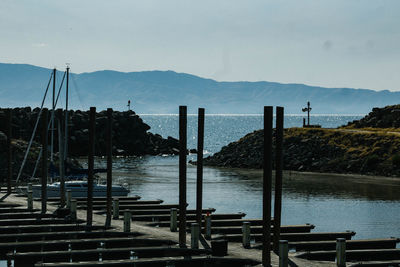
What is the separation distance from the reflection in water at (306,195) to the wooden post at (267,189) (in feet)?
72.3

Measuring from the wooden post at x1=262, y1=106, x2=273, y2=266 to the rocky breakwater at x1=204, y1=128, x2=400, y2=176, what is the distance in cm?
6590

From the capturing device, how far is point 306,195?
73188 mm

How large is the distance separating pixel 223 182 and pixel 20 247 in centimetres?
5857

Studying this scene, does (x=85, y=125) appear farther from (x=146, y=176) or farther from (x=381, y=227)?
(x=381, y=227)

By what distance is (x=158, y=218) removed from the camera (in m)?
41.6

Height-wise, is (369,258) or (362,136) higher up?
(362,136)

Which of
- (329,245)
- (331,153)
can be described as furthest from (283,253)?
(331,153)

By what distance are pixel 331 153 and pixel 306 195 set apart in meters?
32.0

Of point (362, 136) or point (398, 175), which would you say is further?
point (362, 136)

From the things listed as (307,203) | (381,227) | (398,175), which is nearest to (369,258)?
(381,227)

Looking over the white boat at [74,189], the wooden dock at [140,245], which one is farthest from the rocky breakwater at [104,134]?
the wooden dock at [140,245]

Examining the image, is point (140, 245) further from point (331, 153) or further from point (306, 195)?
point (331, 153)

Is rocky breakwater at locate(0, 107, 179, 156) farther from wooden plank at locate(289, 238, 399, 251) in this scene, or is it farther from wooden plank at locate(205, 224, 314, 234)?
wooden plank at locate(289, 238, 399, 251)

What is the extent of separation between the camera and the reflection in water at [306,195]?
180 ft
